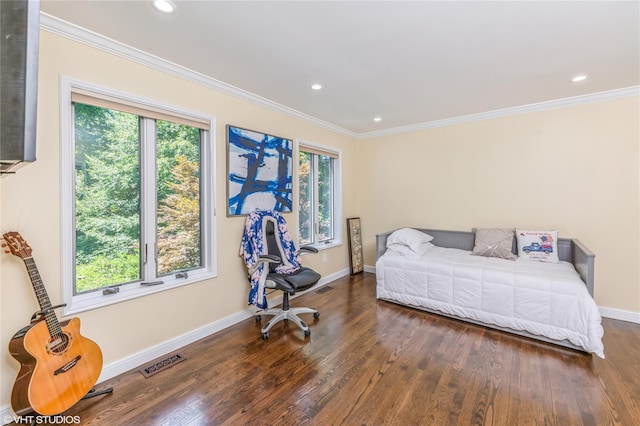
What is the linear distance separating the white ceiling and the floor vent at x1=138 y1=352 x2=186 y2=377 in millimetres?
2467

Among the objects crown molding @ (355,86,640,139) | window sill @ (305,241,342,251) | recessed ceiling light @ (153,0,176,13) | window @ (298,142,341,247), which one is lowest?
window sill @ (305,241,342,251)

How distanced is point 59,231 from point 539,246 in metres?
4.51

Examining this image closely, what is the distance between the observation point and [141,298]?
2221 millimetres

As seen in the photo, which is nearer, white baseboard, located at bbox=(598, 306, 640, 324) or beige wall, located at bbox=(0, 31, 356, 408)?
beige wall, located at bbox=(0, 31, 356, 408)

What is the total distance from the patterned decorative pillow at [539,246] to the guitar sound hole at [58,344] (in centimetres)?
423

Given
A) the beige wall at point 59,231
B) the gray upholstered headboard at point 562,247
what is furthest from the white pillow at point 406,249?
the beige wall at point 59,231

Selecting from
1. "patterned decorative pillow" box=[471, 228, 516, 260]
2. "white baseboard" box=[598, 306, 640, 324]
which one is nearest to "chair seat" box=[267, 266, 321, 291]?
"patterned decorative pillow" box=[471, 228, 516, 260]

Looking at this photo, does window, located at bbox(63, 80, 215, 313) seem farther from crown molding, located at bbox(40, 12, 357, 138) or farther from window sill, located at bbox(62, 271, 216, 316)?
crown molding, located at bbox(40, 12, 357, 138)

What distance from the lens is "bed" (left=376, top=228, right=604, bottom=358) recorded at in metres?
2.37

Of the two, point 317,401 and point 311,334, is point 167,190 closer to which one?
point 311,334

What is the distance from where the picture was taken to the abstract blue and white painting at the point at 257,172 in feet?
9.47

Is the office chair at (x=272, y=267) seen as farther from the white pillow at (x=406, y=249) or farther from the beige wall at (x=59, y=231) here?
the white pillow at (x=406, y=249)

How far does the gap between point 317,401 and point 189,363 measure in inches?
44.0

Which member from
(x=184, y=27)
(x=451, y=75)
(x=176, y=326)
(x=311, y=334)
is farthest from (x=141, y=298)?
(x=451, y=75)
